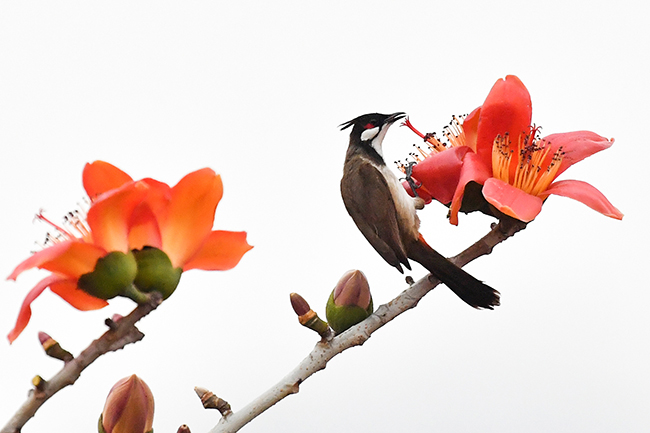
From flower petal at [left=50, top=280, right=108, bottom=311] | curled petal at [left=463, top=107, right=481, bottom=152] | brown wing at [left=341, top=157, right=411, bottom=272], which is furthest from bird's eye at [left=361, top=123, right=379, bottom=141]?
flower petal at [left=50, top=280, right=108, bottom=311]

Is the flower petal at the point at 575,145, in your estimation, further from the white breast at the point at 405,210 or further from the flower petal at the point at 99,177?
the flower petal at the point at 99,177

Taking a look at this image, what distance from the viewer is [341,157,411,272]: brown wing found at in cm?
94

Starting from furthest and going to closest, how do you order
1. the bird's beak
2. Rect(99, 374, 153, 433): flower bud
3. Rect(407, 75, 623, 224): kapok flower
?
the bird's beak, Rect(407, 75, 623, 224): kapok flower, Rect(99, 374, 153, 433): flower bud

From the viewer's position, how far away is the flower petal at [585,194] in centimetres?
79

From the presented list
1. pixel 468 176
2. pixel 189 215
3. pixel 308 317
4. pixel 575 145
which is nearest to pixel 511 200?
pixel 468 176

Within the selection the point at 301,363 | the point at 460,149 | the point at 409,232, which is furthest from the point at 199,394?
the point at 460,149

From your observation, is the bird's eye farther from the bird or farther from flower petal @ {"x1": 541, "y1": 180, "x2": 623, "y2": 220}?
flower petal @ {"x1": 541, "y1": 180, "x2": 623, "y2": 220}

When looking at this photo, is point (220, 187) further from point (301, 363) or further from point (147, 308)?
point (301, 363)

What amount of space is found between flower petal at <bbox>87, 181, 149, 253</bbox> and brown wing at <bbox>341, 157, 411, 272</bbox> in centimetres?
39

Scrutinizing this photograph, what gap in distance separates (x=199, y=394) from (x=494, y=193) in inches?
17.9

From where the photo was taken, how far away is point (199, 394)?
841 mm

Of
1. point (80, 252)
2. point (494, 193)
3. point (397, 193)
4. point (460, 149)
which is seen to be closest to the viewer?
point (80, 252)

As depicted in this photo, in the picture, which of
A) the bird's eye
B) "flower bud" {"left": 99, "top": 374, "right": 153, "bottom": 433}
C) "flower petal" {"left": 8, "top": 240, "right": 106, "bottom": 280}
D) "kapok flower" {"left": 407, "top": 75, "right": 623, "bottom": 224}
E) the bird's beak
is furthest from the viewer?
the bird's eye

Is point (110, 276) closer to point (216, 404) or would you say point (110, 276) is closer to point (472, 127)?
point (216, 404)
